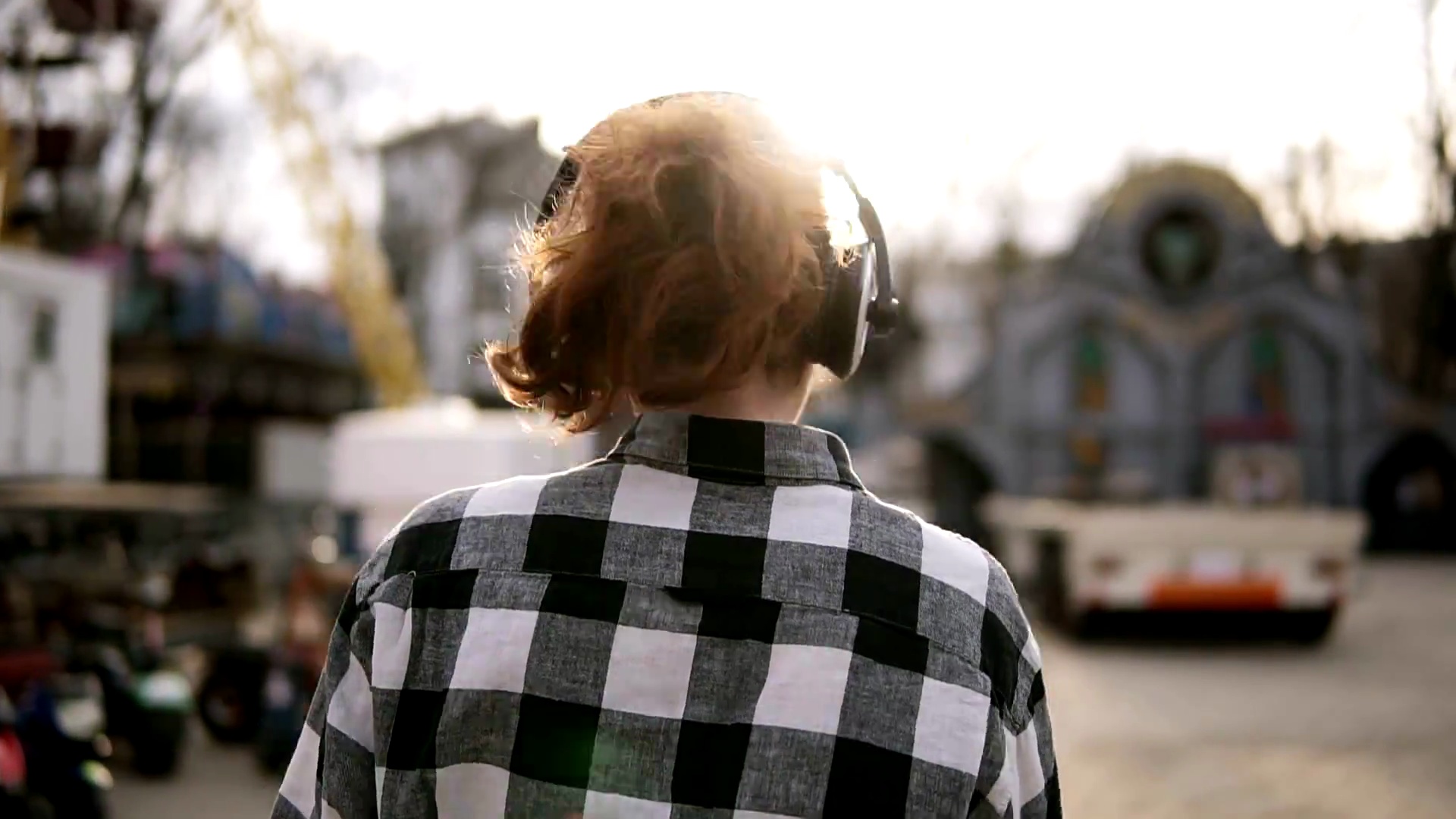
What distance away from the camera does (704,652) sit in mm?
1332

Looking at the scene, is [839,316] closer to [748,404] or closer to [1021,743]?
[748,404]

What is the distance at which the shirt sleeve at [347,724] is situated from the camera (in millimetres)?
1484

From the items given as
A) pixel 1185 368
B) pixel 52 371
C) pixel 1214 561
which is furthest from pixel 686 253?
pixel 1185 368

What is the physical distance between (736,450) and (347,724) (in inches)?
21.0

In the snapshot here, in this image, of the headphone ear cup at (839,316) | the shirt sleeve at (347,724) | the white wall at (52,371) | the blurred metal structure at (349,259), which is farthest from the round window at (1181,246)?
the shirt sleeve at (347,724)

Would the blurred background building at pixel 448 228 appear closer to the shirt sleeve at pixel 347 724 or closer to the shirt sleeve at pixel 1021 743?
the shirt sleeve at pixel 347 724

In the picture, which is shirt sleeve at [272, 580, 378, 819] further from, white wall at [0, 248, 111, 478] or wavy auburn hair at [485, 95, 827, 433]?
white wall at [0, 248, 111, 478]

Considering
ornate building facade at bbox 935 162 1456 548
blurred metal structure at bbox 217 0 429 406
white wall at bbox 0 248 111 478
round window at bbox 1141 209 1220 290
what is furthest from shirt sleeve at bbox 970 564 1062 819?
round window at bbox 1141 209 1220 290

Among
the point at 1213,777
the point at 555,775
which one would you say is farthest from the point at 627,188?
the point at 1213,777

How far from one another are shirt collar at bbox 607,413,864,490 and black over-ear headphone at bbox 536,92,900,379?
0.13m

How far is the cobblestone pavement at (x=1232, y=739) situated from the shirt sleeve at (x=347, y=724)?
5521 millimetres

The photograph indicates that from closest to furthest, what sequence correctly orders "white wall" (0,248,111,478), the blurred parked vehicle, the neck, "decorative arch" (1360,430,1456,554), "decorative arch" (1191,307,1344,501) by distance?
1. the neck
2. the blurred parked vehicle
3. "white wall" (0,248,111,478)
4. "decorative arch" (1360,430,1456,554)
5. "decorative arch" (1191,307,1344,501)

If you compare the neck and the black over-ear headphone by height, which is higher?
the black over-ear headphone

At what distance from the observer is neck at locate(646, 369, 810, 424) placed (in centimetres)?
144
